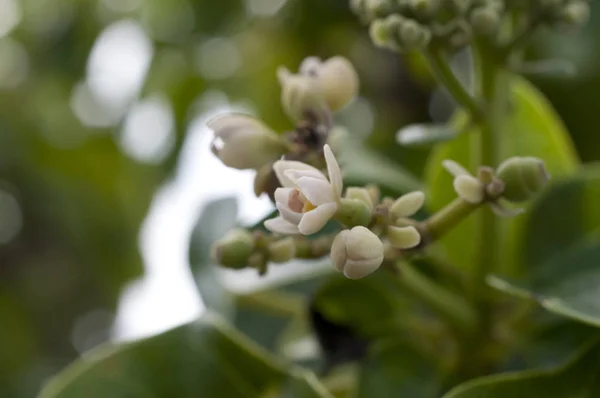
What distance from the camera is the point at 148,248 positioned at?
4.52 feet

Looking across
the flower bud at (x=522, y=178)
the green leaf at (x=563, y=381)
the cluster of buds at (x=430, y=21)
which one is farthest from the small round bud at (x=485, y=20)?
the green leaf at (x=563, y=381)

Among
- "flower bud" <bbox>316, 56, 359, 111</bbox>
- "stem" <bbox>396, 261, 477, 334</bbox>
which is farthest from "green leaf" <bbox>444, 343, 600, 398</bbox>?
"flower bud" <bbox>316, 56, 359, 111</bbox>

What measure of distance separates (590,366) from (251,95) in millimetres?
988

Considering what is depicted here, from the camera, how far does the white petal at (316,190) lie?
0.38 metres

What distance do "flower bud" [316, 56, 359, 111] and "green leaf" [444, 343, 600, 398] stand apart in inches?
7.6

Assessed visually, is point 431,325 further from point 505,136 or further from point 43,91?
point 43,91

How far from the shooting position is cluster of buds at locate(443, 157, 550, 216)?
0.40 metres

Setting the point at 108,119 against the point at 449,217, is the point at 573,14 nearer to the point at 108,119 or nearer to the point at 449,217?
the point at 449,217

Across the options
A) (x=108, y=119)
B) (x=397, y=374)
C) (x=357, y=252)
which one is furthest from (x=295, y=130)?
(x=108, y=119)

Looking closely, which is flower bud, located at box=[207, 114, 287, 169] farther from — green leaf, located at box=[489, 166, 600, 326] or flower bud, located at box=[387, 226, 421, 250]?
green leaf, located at box=[489, 166, 600, 326]

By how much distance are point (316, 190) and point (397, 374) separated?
0.83ft

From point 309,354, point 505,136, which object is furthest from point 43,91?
point 505,136

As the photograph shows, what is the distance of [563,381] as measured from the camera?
1.56 feet

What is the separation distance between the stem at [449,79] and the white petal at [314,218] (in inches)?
6.2
